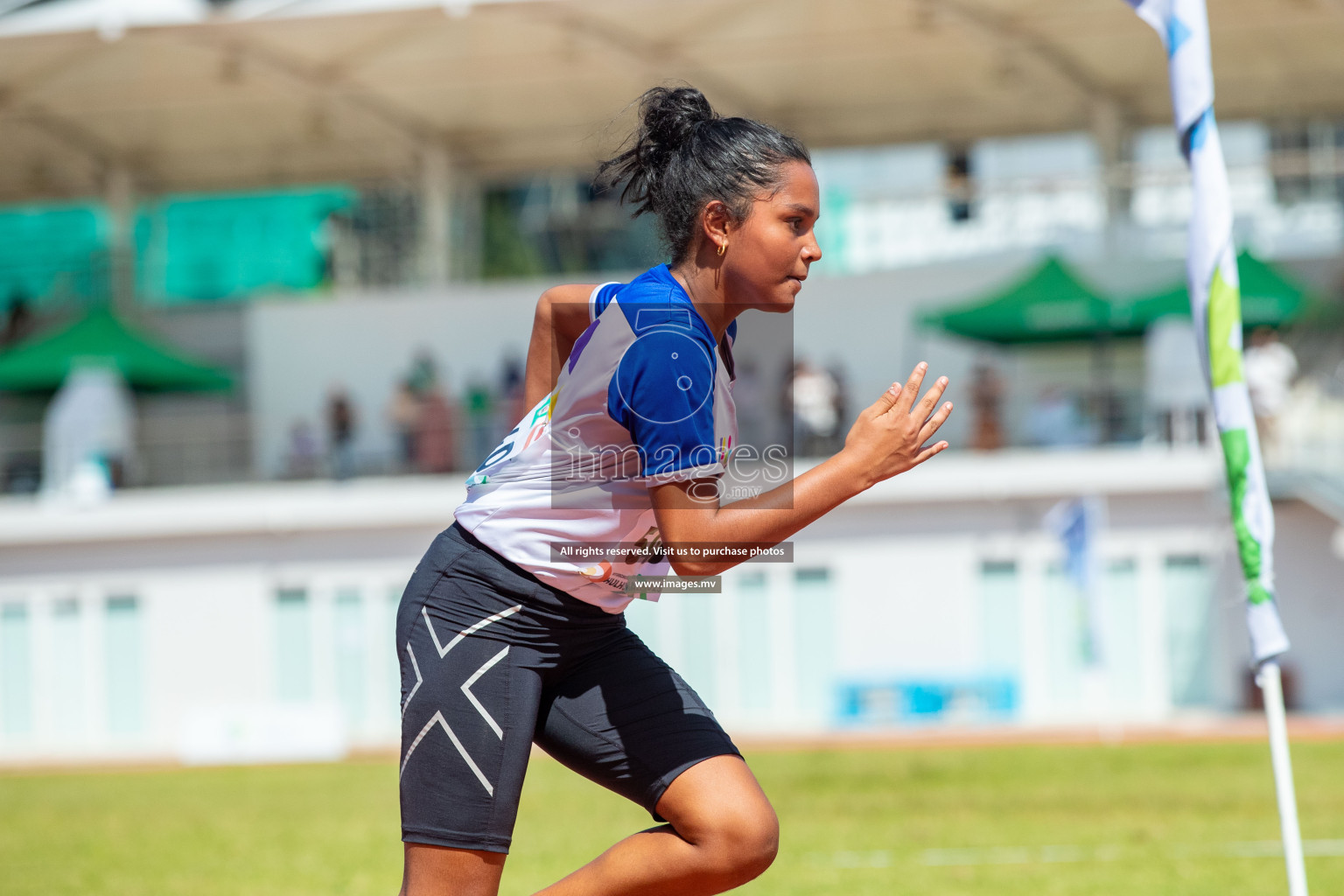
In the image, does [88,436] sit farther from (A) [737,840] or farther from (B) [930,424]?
(B) [930,424]

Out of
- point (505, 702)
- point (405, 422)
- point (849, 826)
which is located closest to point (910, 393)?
point (505, 702)

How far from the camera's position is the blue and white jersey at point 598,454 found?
3.11m

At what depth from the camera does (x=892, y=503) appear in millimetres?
20625

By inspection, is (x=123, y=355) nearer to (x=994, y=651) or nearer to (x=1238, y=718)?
(x=994, y=651)

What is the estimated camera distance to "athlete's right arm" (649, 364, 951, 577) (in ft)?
10.0

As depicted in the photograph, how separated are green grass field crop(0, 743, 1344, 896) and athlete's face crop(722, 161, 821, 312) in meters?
4.34

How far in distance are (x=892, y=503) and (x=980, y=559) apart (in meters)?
1.30

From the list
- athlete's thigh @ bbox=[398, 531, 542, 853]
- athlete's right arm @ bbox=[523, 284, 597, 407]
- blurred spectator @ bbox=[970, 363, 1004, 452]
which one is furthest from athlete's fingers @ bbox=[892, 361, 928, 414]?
blurred spectator @ bbox=[970, 363, 1004, 452]

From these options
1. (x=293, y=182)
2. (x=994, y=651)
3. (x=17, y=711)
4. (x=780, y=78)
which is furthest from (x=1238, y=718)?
(x=293, y=182)

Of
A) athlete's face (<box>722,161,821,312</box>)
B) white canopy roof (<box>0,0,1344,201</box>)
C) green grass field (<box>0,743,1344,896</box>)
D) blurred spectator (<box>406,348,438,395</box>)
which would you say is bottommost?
green grass field (<box>0,743,1344,896</box>)

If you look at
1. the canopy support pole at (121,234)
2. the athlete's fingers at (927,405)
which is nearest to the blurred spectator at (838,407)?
the canopy support pole at (121,234)

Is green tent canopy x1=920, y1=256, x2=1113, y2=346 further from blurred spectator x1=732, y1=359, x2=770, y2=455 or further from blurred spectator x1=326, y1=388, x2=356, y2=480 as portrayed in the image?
blurred spectator x1=326, y1=388, x2=356, y2=480

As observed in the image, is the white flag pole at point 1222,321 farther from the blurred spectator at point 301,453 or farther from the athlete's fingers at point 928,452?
the blurred spectator at point 301,453

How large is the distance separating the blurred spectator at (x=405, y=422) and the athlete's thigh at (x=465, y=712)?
17.9m
